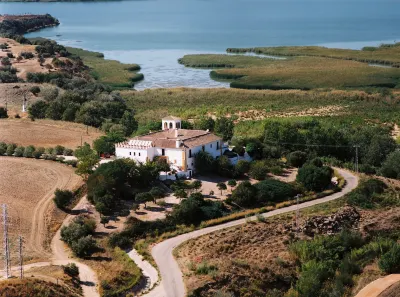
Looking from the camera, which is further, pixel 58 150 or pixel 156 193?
pixel 58 150

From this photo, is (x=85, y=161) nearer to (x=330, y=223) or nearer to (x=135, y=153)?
(x=135, y=153)

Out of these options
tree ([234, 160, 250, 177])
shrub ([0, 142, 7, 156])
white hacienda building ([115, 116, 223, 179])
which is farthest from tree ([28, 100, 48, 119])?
tree ([234, 160, 250, 177])

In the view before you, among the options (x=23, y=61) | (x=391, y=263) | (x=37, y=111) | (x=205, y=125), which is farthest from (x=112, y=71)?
(x=391, y=263)

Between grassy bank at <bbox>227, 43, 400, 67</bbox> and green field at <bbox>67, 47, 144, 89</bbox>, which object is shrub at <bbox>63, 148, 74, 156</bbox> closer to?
green field at <bbox>67, 47, 144, 89</bbox>

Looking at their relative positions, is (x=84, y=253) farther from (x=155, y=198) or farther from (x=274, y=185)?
(x=274, y=185)

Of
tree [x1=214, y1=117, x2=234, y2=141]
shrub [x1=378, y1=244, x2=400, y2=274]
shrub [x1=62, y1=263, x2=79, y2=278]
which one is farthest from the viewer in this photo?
tree [x1=214, y1=117, x2=234, y2=141]

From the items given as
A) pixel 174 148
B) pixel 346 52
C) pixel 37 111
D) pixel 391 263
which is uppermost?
pixel 346 52

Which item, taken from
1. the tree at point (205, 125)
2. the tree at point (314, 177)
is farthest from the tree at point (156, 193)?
the tree at point (205, 125)

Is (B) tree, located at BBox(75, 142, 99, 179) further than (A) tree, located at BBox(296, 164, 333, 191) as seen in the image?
Yes
